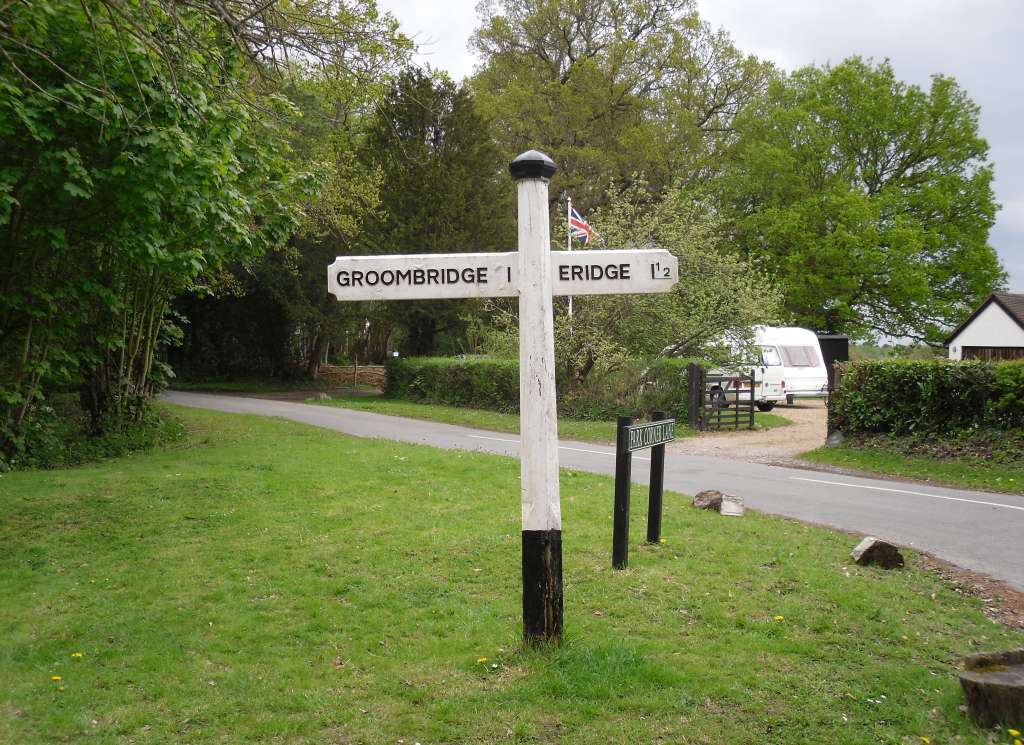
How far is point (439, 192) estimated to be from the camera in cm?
3412

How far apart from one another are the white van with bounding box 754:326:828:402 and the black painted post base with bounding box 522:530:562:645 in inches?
992

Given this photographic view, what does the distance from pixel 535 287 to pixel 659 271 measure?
74 cm

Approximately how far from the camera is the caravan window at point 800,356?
3000cm

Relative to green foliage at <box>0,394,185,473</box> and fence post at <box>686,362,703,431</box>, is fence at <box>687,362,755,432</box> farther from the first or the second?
green foliage at <box>0,394,185,473</box>

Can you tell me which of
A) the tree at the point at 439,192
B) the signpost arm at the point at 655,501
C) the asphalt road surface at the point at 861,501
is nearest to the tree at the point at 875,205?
the tree at the point at 439,192

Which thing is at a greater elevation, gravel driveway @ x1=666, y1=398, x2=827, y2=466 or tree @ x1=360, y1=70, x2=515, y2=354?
tree @ x1=360, y1=70, x2=515, y2=354

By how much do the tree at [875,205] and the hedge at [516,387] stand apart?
14.9 meters

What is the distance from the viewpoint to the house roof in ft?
98.8

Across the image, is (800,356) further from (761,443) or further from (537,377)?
(537,377)

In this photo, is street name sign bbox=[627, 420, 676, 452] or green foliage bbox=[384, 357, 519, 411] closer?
street name sign bbox=[627, 420, 676, 452]

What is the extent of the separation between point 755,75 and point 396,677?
4297 centimetres

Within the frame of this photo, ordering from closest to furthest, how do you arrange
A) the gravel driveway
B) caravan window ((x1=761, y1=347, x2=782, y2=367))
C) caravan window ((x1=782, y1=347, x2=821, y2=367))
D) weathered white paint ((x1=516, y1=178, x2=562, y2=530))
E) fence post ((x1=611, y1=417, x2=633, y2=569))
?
weathered white paint ((x1=516, y1=178, x2=562, y2=530)), fence post ((x1=611, y1=417, x2=633, y2=569)), the gravel driveway, caravan window ((x1=761, y1=347, x2=782, y2=367)), caravan window ((x1=782, y1=347, x2=821, y2=367))

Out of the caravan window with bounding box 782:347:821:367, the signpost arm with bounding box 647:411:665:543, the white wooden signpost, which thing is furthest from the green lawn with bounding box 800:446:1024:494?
Result: the caravan window with bounding box 782:347:821:367

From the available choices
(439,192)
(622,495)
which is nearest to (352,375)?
(439,192)
